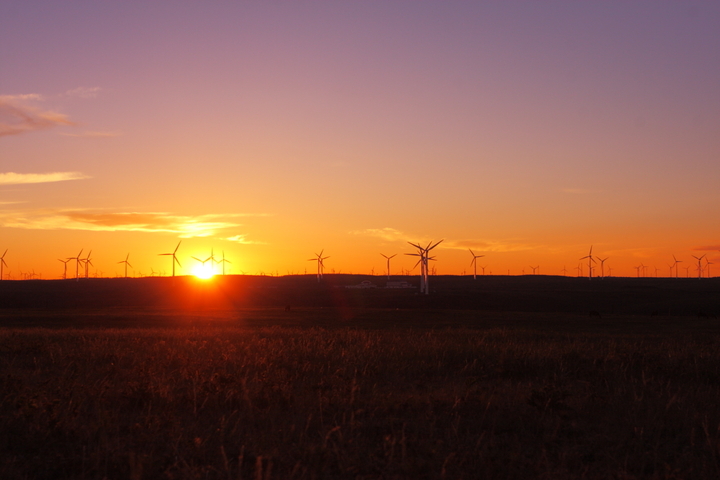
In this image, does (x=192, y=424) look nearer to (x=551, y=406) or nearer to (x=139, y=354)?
(x=551, y=406)

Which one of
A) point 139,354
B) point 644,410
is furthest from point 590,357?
point 139,354

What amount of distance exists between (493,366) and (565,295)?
111 meters

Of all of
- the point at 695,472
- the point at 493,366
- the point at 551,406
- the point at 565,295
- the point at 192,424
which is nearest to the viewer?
the point at 695,472

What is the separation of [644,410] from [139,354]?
1240 cm

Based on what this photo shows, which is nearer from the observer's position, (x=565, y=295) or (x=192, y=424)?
(x=192, y=424)

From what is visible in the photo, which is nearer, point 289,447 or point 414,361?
point 289,447

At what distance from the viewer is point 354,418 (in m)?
9.11

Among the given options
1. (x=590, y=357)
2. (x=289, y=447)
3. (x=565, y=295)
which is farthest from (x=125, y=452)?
(x=565, y=295)

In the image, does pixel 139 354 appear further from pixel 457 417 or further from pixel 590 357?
pixel 590 357

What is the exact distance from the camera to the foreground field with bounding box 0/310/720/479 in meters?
6.96

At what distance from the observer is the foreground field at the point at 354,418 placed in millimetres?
6961

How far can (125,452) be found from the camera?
7324 mm

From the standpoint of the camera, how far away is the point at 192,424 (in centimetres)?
866

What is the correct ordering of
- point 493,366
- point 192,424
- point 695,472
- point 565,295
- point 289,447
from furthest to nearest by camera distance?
Answer: point 565,295
point 493,366
point 192,424
point 289,447
point 695,472
